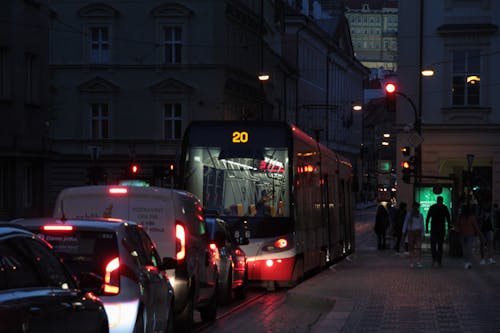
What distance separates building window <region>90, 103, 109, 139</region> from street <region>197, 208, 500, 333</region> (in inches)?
1453

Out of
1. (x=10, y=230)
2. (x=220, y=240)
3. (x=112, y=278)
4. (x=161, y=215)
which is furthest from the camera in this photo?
(x=220, y=240)

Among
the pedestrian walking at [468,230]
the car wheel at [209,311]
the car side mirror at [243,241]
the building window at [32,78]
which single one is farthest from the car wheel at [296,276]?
the building window at [32,78]

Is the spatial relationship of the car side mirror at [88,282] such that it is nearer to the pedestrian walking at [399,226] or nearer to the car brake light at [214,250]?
the car brake light at [214,250]

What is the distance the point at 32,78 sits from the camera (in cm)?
3978

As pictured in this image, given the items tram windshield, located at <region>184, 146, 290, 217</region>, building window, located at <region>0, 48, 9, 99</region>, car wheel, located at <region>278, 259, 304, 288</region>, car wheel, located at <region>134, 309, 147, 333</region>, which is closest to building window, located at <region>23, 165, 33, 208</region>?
building window, located at <region>0, 48, 9, 99</region>

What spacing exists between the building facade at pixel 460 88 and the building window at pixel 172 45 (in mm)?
15819

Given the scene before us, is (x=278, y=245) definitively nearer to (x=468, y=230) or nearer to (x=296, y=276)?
(x=296, y=276)

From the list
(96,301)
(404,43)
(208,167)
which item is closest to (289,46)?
(404,43)

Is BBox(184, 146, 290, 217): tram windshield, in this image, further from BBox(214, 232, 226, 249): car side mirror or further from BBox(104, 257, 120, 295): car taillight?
BBox(104, 257, 120, 295): car taillight

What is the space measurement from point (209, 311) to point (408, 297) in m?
4.14

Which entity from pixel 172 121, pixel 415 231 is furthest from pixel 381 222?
pixel 172 121

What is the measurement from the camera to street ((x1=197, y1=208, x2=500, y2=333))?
15.2m

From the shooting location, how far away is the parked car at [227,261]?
60.4 ft

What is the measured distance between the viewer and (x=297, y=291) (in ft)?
64.0
